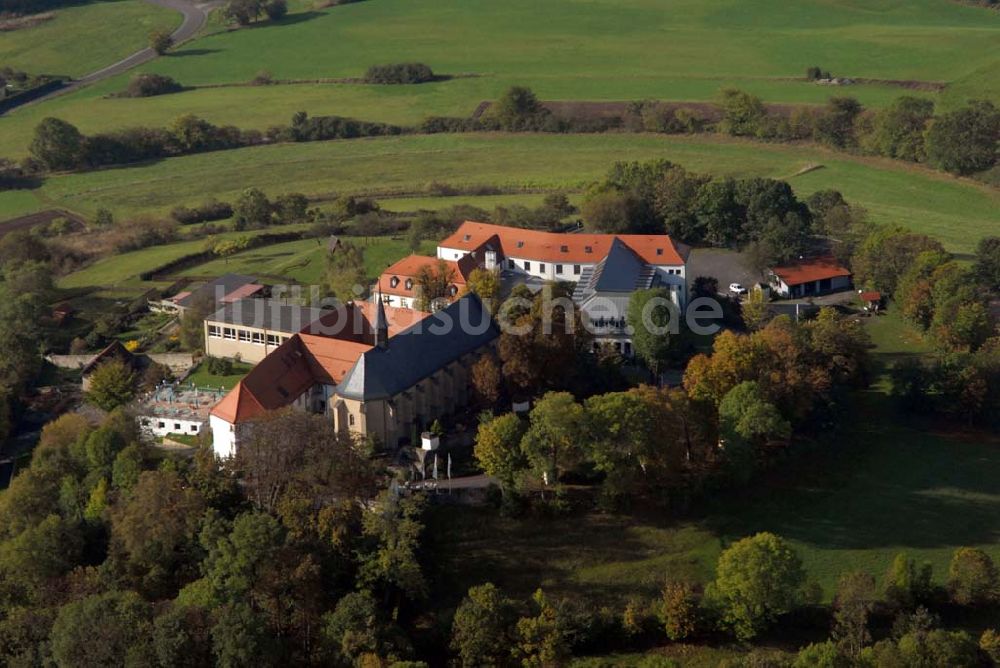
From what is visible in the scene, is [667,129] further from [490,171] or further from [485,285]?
[485,285]

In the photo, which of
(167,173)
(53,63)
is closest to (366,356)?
(167,173)

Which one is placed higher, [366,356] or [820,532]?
[366,356]

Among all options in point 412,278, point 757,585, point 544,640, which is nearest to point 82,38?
point 412,278

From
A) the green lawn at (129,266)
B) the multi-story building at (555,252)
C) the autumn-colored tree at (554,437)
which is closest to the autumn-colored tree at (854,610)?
the autumn-colored tree at (554,437)

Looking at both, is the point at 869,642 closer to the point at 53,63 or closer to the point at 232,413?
the point at 232,413

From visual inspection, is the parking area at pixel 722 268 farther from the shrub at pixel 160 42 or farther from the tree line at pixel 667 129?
the shrub at pixel 160 42
